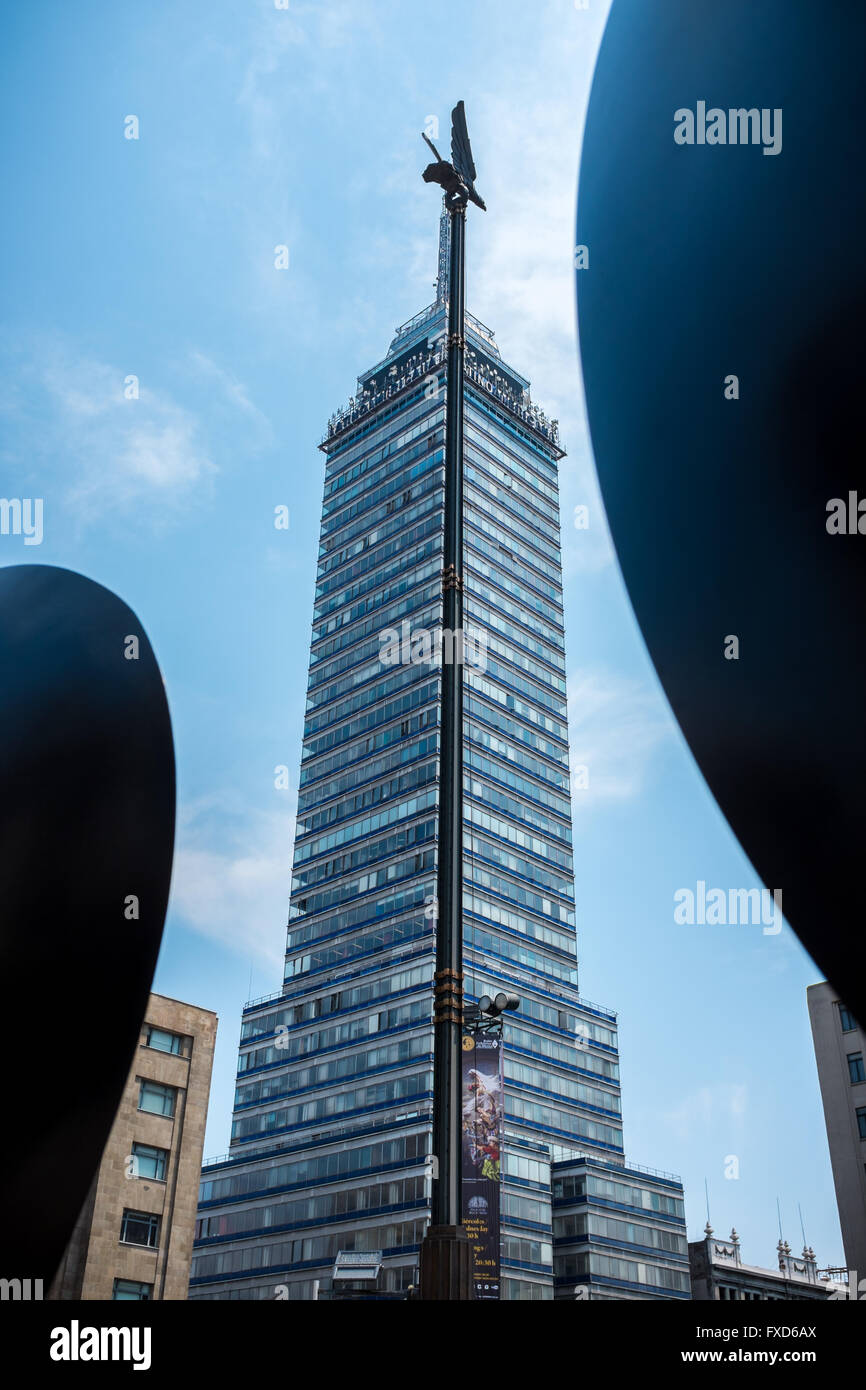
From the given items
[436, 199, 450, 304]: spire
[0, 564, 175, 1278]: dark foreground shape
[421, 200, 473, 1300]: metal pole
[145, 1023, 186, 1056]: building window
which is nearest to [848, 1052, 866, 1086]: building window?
[145, 1023, 186, 1056]: building window

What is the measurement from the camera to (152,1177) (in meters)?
33.1

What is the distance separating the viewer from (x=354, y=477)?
125 meters

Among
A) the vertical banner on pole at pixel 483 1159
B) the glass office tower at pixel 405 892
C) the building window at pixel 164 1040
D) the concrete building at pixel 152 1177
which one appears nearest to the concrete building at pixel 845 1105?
the vertical banner on pole at pixel 483 1159

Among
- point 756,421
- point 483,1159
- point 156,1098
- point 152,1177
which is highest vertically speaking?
point 756,421

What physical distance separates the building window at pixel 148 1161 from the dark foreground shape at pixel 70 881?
2042 cm

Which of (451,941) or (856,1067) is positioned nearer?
(451,941)

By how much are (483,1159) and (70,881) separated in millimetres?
32532

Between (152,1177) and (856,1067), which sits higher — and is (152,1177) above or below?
below

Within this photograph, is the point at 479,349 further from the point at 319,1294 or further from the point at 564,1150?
the point at 319,1294

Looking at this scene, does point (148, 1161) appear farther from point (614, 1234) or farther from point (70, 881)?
point (614, 1234)

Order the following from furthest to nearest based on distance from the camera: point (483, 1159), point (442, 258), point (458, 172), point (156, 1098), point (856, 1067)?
point (442, 258)
point (856, 1067)
point (483, 1159)
point (156, 1098)
point (458, 172)

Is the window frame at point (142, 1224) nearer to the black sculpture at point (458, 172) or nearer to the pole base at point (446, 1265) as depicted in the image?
the pole base at point (446, 1265)

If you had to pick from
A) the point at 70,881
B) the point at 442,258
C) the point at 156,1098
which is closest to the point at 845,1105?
the point at 156,1098

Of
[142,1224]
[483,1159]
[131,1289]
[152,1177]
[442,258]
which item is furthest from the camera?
[442,258]
